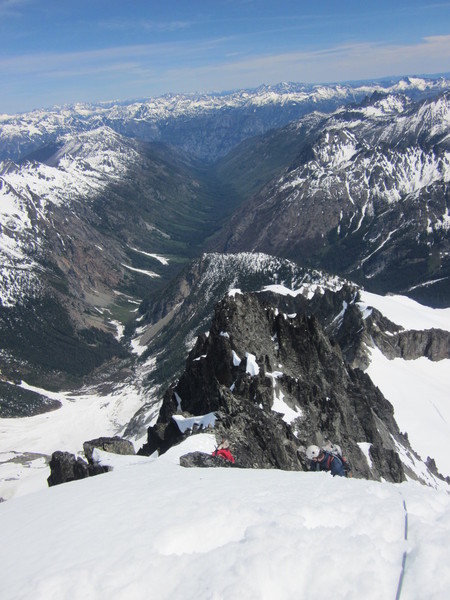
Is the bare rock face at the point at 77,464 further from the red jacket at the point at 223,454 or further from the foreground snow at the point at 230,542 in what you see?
the foreground snow at the point at 230,542

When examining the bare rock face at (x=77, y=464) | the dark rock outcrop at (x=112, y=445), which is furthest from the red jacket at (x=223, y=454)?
the dark rock outcrop at (x=112, y=445)

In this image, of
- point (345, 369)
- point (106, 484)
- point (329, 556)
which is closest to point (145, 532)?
point (329, 556)

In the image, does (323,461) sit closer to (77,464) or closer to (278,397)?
(77,464)

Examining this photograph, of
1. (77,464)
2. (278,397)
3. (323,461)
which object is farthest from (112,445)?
(278,397)

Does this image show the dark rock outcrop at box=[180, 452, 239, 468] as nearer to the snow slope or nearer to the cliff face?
the cliff face

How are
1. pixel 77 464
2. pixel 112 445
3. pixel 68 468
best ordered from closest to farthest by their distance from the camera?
pixel 77 464
pixel 68 468
pixel 112 445

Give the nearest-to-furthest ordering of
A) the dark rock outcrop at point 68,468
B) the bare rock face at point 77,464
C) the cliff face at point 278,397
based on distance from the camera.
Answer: the bare rock face at point 77,464 → the dark rock outcrop at point 68,468 → the cliff face at point 278,397

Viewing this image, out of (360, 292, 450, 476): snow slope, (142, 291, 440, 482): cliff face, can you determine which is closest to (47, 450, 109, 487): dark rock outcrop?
(142, 291, 440, 482): cliff face
